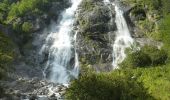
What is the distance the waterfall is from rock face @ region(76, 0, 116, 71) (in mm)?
1577


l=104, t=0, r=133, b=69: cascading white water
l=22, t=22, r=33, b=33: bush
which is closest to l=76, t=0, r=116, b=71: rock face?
l=104, t=0, r=133, b=69: cascading white water

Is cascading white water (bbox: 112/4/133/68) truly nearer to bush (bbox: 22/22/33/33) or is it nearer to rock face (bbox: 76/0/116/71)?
rock face (bbox: 76/0/116/71)

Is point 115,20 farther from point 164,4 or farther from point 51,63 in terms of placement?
point 51,63

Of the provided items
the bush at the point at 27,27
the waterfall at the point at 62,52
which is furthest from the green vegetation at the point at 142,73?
the bush at the point at 27,27

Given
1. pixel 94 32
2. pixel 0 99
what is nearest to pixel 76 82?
pixel 0 99

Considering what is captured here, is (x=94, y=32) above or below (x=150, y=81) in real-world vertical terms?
above

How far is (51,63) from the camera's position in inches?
2763

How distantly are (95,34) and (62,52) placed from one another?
7396mm

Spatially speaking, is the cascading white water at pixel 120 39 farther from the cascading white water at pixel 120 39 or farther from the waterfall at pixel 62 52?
the waterfall at pixel 62 52

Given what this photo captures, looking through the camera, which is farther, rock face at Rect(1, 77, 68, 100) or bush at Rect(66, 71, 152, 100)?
rock face at Rect(1, 77, 68, 100)

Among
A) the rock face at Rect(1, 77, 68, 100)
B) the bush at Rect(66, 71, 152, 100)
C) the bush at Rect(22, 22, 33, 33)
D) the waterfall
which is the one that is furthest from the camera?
the bush at Rect(22, 22, 33, 33)

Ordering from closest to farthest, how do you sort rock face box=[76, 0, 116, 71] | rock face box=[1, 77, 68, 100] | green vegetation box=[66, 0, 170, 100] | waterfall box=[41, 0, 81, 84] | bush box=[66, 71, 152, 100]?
bush box=[66, 71, 152, 100], green vegetation box=[66, 0, 170, 100], rock face box=[1, 77, 68, 100], waterfall box=[41, 0, 81, 84], rock face box=[76, 0, 116, 71]

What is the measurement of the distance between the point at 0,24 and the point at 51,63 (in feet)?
41.8

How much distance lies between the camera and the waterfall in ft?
223
